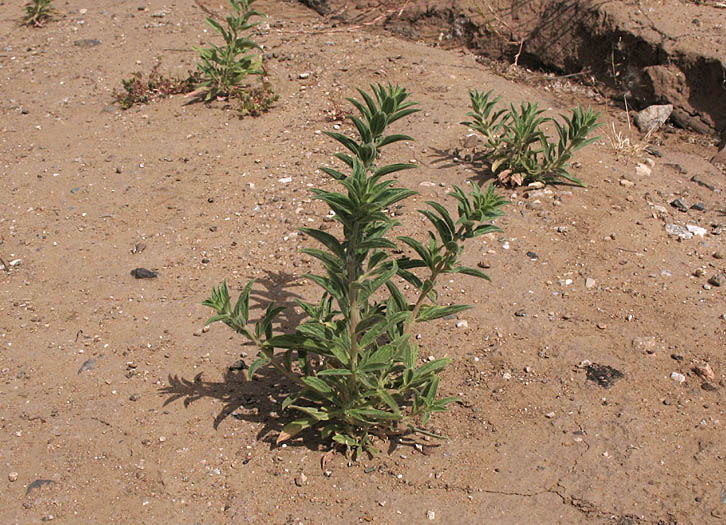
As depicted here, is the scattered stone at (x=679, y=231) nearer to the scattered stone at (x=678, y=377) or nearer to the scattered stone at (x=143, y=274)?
the scattered stone at (x=678, y=377)

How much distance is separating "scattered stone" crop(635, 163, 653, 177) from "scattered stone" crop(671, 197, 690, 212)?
0.42 m

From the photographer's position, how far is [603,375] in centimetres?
337

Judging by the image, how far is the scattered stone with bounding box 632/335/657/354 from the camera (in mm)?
3514

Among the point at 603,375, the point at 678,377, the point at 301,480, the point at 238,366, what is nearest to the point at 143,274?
the point at 238,366

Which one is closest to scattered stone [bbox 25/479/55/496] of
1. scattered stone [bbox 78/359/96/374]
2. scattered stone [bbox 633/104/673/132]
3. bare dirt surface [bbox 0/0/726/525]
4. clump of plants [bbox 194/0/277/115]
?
bare dirt surface [bbox 0/0/726/525]

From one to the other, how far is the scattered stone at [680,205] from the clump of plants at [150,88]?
14.0 ft

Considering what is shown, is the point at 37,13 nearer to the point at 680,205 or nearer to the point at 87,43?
the point at 87,43

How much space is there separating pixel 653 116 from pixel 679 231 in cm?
172

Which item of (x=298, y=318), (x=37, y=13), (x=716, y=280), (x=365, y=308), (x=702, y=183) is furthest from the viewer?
(x=37, y=13)

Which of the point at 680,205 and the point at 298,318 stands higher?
the point at 680,205

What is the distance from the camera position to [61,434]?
310 centimetres

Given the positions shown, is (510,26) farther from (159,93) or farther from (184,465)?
(184,465)

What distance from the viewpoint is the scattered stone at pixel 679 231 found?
438 centimetres

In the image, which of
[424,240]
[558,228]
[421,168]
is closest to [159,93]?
[421,168]
